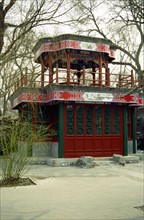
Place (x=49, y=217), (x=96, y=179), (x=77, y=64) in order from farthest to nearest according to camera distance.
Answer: (x=77, y=64), (x=96, y=179), (x=49, y=217)

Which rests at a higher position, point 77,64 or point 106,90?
point 77,64

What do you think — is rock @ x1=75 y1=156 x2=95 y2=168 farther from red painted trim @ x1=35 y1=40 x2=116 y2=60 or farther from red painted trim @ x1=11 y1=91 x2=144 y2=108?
red painted trim @ x1=35 y1=40 x2=116 y2=60

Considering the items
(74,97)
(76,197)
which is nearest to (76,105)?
(74,97)

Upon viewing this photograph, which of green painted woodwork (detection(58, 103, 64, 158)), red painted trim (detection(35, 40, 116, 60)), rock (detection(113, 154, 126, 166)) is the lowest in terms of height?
rock (detection(113, 154, 126, 166))

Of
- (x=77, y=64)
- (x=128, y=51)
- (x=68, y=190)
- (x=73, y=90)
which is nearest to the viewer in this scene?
(x=68, y=190)

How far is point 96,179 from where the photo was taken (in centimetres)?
1153

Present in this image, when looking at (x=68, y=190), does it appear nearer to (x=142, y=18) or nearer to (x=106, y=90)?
(x=142, y=18)

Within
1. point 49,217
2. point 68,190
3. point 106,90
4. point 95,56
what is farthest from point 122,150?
point 49,217

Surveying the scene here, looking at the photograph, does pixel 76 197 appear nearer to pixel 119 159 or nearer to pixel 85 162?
pixel 85 162

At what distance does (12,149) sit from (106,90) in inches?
310

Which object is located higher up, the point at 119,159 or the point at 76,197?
the point at 119,159

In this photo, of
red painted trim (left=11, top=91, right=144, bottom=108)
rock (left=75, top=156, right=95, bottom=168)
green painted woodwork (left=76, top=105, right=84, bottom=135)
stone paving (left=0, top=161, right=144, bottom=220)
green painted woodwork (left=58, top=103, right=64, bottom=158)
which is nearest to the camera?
stone paving (left=0, top=161, right=144, bottom=220)

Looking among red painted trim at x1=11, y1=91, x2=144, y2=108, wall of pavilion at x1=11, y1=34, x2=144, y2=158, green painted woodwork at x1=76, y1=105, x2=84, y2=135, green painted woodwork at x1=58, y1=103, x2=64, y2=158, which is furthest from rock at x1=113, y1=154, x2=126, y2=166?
red painted trim at x1=11, y1=91, x2=144, y2=108

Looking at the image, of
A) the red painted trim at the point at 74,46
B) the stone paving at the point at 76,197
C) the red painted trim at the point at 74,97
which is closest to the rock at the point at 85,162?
the stone paving at the point at 76,197
